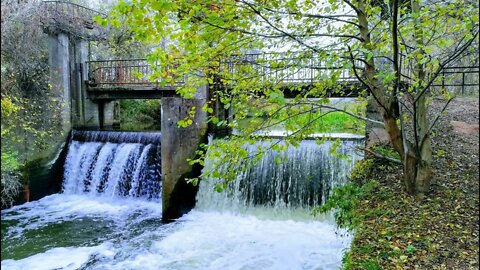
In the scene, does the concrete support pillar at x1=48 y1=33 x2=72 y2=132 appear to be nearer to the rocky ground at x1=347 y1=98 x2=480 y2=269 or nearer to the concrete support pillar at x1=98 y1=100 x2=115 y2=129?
the concrete support pillar at x1=98 y1=100 x2=115 y2=129

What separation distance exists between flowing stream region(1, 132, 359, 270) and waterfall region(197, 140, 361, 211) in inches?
0.9

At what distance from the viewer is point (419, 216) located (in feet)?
13.3

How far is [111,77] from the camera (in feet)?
35.6

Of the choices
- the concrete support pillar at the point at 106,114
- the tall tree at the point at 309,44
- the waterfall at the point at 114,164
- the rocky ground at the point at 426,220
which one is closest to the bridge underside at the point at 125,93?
the concrete support pillar at the point at 106,114

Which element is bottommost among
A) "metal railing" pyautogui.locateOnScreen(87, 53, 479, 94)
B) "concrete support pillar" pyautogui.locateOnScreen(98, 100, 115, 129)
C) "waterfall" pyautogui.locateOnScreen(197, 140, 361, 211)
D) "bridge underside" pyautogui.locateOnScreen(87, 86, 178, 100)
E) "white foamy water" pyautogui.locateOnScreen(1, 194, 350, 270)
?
"white foamy water" pyautogui.locateOnScreen(1, 194, 350, 270)

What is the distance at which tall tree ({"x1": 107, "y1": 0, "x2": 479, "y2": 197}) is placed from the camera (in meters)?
3.21

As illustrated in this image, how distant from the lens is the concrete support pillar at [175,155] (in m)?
7.88

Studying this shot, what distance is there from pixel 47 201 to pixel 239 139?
7.36 metres

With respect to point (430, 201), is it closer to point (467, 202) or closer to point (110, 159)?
point (467, 202)

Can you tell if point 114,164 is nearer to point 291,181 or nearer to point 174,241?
point 174,241

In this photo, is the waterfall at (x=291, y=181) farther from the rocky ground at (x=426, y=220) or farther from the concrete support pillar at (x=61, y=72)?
the concrete support pillar at (x=61, y=72)

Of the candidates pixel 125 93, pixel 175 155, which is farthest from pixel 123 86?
pixel 175 155

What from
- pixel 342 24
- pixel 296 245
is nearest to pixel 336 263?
pixel 296 245

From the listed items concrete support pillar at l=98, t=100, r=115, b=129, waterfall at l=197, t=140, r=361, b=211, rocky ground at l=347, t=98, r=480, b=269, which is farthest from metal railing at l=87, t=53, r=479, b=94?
concrete support pillar at l=98, t=100, r=115, b=129
